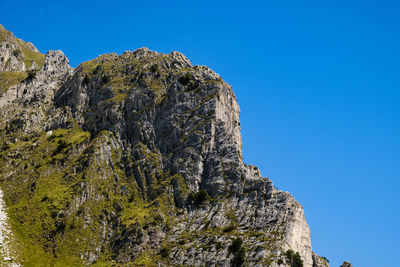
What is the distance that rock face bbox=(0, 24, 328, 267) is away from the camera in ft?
398

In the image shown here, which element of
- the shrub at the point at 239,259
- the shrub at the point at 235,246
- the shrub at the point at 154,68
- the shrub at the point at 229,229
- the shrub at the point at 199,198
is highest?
the shrub at the point at 154,68

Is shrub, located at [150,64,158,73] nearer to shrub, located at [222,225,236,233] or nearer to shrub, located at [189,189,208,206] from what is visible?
shrub, located at [189,189,208,206]

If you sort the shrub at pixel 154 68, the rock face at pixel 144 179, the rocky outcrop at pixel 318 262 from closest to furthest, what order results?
the rock face at pixel 144 179
the rocky outcrop at pixel 318 262
the shrub at pixel 154 68

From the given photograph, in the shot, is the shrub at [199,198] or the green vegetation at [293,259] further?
the shrub at [199,198]

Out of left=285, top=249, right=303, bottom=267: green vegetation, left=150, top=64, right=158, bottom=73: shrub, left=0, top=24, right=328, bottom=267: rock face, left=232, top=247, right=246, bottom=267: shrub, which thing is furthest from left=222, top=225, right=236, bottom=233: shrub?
left=150, top=64, right=158, bottom=73: shrub

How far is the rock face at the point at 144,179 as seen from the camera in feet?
398

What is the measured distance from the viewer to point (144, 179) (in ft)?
483

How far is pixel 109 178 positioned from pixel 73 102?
5536cm

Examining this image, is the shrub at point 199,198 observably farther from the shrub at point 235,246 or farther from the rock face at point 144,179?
the shrub at point 235,246

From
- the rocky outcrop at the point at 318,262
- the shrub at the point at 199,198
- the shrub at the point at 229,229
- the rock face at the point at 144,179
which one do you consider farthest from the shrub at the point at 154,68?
the rocky outcrop at the point at 318,262

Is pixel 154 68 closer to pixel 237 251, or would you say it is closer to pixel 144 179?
pixel 144 179

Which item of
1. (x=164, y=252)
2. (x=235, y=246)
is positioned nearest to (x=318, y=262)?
(x=235, y=246)

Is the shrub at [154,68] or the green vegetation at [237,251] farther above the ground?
the shrub at [154,68]

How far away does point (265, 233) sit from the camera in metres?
121
